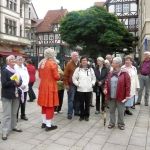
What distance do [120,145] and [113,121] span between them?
1.58 meters

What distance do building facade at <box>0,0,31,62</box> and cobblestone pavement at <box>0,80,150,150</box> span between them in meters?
28.7

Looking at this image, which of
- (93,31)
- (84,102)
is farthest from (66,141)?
(93,31)

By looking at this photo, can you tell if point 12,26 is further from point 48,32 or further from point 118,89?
point 118,89

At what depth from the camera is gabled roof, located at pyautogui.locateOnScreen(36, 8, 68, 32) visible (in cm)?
6444

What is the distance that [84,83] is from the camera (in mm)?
8820

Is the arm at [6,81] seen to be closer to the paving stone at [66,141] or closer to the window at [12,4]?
the paving stone at [66,141]

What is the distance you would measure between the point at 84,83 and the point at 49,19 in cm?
5865

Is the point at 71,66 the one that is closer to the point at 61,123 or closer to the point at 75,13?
the point at 61,123

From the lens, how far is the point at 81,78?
29.0ft

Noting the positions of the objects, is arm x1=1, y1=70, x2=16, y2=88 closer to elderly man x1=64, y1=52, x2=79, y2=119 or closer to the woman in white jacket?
the woman in white jacket

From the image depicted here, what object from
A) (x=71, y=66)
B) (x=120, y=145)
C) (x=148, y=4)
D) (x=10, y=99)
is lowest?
(x=120, y=145)

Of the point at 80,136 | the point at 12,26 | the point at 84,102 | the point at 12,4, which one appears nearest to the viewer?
the point at 80,136

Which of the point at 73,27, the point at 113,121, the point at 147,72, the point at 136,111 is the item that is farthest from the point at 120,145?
the point at 73,27

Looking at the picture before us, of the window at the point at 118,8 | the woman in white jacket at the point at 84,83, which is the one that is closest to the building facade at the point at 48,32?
the window at the point at 118,8
